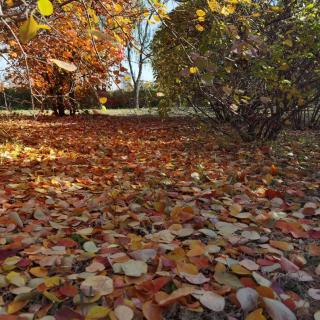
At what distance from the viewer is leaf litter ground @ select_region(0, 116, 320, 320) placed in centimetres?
150

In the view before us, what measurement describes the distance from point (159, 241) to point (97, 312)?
66 centimetres

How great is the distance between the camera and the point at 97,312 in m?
1.41

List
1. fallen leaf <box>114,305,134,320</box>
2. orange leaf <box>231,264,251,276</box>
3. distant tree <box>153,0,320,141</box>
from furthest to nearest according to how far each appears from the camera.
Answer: distant tree <box>153,0,320,141</box>, orange leaf <box>231,264,251,276</box>, fallen leaf <box>114,305,134,320</box>

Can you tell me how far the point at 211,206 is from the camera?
265 centimetres

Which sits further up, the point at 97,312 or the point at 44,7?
the point at 44,7

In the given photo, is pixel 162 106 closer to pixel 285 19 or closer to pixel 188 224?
pixel 285 19

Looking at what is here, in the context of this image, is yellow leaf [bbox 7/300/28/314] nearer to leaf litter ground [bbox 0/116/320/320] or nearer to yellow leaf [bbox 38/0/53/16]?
leaf litter ground [bbox 0/116/320/320]

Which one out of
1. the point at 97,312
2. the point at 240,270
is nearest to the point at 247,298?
the point at 240,270

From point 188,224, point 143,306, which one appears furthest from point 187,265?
point 188,224

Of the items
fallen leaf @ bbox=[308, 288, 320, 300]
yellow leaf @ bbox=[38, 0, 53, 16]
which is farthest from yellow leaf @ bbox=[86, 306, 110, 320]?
yellow leaf @ bbox=[38, 0, 53, 16]

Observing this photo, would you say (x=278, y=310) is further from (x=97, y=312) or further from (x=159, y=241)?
(x=159, y=241)

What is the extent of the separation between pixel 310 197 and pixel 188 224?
1.13m

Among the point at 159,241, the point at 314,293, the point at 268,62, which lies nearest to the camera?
the point at 314,293

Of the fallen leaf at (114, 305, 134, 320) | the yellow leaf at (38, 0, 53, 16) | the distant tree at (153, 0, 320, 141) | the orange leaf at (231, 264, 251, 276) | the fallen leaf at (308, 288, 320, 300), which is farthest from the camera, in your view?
the distant tree at (153, 0, 320, 141)
